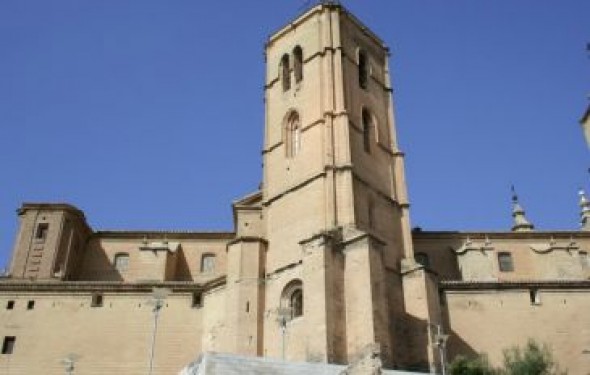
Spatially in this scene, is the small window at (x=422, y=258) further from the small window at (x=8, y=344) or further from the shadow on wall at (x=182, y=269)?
the small window at (x=8, y=344)

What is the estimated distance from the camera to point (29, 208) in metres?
36.7

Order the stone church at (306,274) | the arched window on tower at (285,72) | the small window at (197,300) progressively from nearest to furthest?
the stone church at (306,274)
the small window at (197,300)
the arched window on tower at (285,72)

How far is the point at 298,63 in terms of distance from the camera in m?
35.5

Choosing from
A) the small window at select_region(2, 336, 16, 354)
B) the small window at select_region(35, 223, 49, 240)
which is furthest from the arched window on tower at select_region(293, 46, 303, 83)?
the small window at select_region(2, 336, 16, 354)

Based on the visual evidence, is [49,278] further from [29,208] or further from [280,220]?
[280,220]

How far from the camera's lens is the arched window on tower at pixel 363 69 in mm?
35594

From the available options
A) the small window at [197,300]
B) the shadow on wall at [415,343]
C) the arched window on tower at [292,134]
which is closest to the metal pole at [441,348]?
the shadow on wall at [415,343]

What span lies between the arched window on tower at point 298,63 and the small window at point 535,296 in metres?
Result: 14.4

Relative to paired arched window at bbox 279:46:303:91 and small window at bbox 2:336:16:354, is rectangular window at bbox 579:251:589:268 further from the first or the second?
small window at bbox 2:336:16:354

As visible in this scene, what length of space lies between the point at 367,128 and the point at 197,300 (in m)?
11.2

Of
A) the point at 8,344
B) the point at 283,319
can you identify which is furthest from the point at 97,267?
the point at 283,319

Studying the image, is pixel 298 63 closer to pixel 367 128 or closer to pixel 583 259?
pixel 367 128

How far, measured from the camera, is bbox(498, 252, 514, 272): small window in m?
39.0

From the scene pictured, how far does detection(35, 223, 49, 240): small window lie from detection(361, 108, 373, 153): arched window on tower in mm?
16511
